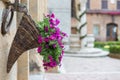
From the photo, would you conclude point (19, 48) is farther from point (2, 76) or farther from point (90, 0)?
point (90, 0)

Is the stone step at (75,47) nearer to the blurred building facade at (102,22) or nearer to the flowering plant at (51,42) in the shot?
the flowering plant at (51,42)

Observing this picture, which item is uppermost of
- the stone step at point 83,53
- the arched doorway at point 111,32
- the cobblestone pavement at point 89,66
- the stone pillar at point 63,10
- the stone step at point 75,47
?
the stone pillar at point 63,10

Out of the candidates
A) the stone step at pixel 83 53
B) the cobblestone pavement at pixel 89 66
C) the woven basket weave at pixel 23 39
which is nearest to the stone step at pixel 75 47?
the stone step at pixel 83 53

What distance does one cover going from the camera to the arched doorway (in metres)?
36.7

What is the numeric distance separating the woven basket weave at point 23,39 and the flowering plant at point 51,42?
0.57 ft

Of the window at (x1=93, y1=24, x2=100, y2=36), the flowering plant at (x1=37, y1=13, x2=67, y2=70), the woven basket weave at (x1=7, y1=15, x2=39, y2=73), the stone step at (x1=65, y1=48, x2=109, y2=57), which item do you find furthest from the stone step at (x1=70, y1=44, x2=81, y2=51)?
the window at (x1=93, y1=24, x2=100, y2=36)

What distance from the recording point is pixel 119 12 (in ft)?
121

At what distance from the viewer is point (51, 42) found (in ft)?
8.95

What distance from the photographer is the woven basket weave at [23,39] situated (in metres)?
2.42

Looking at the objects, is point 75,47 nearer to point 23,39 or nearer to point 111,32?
point 23,39

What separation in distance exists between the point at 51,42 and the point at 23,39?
0.37m

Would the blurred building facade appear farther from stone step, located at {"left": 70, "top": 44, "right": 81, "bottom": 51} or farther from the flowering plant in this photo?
the flowering plant

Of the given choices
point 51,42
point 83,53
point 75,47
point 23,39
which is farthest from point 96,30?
point 23,39

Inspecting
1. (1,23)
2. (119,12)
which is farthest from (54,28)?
(119,12)
